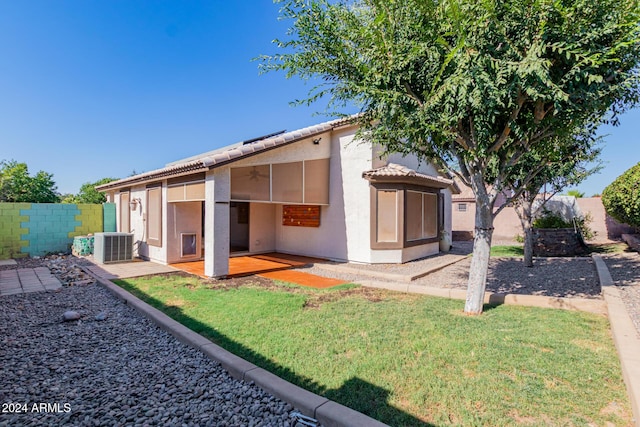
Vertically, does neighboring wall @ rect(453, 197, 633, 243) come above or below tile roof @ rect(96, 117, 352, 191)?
below

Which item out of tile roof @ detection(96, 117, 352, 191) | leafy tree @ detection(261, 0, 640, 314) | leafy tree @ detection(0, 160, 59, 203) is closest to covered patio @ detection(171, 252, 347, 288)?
tile roof @ detection(96, 117, 352, 191)

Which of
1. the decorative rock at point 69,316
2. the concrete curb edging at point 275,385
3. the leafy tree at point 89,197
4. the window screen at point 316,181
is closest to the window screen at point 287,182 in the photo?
the window screen at point 316,181

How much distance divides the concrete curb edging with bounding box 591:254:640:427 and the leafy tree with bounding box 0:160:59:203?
29.4 meters

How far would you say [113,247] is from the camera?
39.3 feet

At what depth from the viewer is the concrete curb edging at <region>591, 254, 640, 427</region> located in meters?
3.13

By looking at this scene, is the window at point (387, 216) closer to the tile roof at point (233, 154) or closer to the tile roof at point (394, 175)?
the tile roof at point (394, 175)

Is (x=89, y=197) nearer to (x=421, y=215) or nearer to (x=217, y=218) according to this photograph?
(x=217, y=218)

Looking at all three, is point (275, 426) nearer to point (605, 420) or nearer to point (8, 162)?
point (605, 420)

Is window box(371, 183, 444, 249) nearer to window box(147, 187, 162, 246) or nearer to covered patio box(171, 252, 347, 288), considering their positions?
covered patio box(171, 252, 347, 288)

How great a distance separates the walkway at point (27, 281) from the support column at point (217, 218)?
4.17 meters

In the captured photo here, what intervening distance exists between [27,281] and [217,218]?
6070 mm

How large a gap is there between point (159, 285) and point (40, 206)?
408 inches

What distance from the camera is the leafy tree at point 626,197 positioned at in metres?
11.5

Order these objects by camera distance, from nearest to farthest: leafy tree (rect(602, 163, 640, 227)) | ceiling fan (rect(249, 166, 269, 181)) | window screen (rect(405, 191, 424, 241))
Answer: ceiling fan (rect(249, 166, 269, 181)) < leafy tree (rect(602, 163, 640, 227)) < window screen (rect(405, 191, 424, 241))
